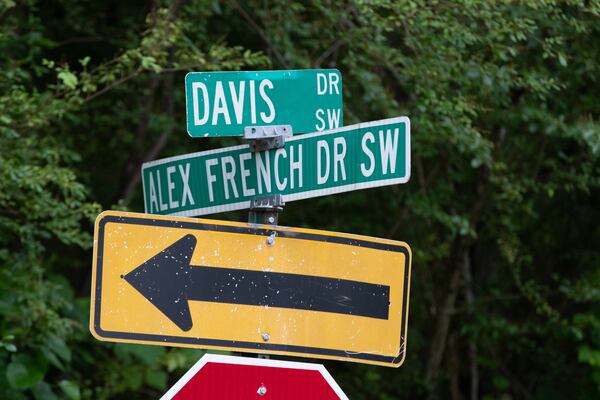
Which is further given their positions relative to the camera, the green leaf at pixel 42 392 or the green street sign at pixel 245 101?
the green leaf at pixel 42 392

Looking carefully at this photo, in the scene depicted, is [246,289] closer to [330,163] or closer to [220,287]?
[220,287]

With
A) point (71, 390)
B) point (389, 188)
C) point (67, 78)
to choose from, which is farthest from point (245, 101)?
point (389, 188)

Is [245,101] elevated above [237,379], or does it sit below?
above

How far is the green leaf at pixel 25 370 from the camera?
16.6 feet

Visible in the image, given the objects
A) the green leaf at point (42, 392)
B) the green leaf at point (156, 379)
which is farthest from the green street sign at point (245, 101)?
the green leaf at point (156, 379)

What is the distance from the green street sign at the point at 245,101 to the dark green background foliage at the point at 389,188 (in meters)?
1.68

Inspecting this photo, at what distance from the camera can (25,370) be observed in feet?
16.7

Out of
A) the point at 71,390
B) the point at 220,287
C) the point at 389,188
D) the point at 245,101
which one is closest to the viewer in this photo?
the point at 220,287

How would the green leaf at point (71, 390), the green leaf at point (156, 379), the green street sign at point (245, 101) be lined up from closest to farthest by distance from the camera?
the green street sign at point (245, 101), the green leaf at point (71, 390), the green leaf at point (156, 379)

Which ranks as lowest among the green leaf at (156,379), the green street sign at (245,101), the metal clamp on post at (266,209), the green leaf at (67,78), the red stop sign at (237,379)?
the green leaf at (156,379)

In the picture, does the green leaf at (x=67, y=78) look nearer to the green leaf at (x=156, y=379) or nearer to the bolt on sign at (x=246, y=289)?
the bolt on sign at (x=246, y=289)

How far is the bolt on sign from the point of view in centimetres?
257

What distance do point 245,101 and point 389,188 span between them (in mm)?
4640

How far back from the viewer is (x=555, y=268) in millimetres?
8664
